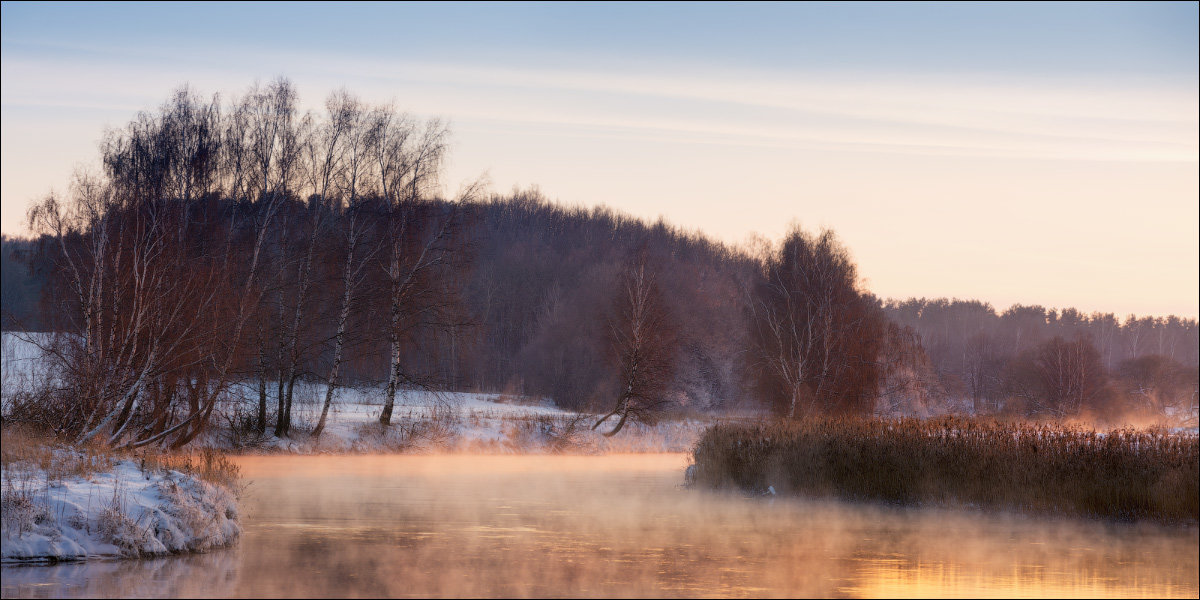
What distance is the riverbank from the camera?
13609 millimetres

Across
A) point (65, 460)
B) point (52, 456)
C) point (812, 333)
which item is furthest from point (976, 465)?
point (812, 333)

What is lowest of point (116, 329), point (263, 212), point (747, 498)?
point (747, 498)

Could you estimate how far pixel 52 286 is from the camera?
111 feet

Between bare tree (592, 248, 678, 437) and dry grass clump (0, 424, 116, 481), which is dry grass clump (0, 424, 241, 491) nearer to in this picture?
dry grass clump (0, 424, 116, 481)

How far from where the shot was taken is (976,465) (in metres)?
23.8

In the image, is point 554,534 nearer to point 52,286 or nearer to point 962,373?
point 52,286

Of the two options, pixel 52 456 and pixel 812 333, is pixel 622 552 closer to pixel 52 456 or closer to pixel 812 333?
pixel 52 456

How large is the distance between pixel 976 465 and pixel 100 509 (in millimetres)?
17743

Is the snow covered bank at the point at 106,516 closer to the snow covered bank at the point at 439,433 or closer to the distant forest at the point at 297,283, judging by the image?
the distant forest at the point at 297,283

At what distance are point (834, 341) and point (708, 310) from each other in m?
40.2

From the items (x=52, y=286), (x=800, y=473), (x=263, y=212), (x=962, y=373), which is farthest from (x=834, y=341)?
(x=962, y=373)

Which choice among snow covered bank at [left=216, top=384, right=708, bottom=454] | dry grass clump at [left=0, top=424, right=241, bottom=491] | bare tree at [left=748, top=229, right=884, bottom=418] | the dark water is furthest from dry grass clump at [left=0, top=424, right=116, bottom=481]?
bare tree at [left=748, top=229, right=884, bottom=418]

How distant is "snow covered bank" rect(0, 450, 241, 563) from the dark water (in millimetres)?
486

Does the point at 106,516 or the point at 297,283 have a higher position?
the point at 297,283
